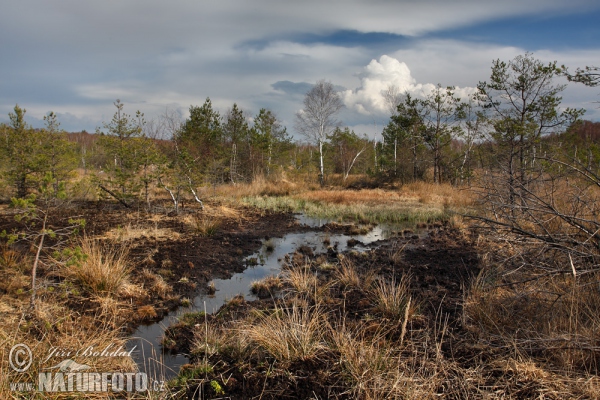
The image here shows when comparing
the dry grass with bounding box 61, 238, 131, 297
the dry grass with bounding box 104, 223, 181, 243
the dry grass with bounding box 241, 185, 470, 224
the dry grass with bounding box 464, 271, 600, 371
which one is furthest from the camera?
the dry grass with bounding box 241, 185, 470, 224

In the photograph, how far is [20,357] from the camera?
3137 millimetres

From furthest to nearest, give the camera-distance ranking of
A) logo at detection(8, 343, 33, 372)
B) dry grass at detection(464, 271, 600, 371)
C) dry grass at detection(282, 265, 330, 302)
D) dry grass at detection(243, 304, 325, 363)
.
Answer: dry grass at detection(282, 265, 330, 302), dry grass at detection(243, 304, 325, 363), dry grass at detection(464, 271, 600, 371), logo at detection(8, 343, 33, 372)

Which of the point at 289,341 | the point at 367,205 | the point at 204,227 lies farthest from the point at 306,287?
the point at 367,205

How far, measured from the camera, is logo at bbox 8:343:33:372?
300cm

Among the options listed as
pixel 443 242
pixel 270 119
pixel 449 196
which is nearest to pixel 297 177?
pixel 270 119

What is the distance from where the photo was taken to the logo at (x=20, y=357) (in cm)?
300

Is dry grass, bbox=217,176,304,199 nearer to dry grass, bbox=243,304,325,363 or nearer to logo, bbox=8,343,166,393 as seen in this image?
dry grass, bbox=243,304,325,363

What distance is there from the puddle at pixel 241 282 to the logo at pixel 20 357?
3.10 feet

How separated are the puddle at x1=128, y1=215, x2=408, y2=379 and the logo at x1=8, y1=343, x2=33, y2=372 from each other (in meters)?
0.95

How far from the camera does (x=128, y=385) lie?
325 cm

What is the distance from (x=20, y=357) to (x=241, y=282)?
14.1 feet

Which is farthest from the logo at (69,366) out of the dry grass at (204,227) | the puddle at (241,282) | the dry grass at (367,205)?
the dry grass at (367,205)

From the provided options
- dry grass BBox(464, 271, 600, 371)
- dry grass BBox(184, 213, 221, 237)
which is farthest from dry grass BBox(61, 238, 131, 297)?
dry grass BBox(464, 271, 600, 371)

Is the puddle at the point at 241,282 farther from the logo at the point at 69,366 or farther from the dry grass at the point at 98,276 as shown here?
the dry grass at the point at 98,276
